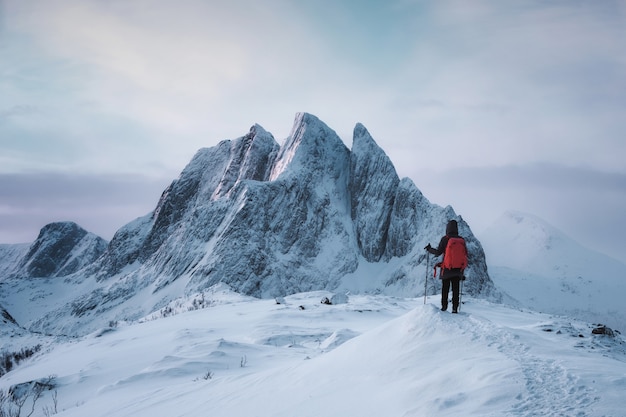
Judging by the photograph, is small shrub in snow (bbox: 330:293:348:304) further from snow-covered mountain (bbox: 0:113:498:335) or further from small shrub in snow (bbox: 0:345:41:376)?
snow-covered mountain (bbox: 0:113:498:335)

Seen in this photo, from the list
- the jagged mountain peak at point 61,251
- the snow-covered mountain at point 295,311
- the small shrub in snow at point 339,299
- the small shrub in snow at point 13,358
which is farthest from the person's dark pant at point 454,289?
the jagged mountain peak at point 61,251

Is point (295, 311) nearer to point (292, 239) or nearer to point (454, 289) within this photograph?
point (454, 289)

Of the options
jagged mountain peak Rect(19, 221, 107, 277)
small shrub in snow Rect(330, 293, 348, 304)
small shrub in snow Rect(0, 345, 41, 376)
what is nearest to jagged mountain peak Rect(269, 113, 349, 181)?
small shrub in snow Rect(330, 293, 348, 304)

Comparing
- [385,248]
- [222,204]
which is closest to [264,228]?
[222,204]

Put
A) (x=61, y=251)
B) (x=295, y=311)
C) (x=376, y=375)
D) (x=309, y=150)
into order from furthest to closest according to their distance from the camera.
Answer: (x=61, y=251) → (x=309, y=150) → (x=295, y=311) → (x=376, y=375)

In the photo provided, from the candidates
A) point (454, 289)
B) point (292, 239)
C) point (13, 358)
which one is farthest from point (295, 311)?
point (292, 239)

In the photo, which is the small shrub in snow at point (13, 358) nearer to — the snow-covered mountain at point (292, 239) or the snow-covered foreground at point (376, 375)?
the snow-covered foreground at point (376, 375)

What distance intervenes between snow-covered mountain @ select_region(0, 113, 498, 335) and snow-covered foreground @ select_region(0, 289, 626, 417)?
54.8 m

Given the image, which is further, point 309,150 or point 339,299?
point 309,150

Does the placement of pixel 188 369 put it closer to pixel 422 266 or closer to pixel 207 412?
pixel 207 412

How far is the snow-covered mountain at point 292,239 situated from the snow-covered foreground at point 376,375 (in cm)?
5479

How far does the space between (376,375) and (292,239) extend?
7392 centimetres

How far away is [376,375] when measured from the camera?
5.59m

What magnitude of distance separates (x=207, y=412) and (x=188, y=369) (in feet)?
11.6
